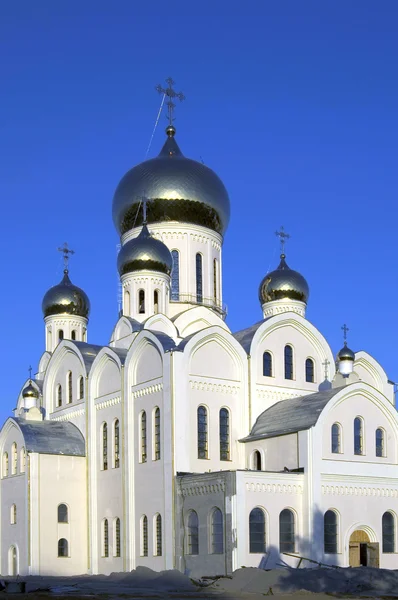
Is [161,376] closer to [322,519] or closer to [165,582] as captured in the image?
[322,519]

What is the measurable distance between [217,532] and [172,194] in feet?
44.3

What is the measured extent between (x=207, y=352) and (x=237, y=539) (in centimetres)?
610

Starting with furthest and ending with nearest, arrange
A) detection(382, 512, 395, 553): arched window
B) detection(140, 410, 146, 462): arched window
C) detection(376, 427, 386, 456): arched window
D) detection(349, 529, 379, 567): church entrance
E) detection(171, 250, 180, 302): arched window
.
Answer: detection(171, 250, 180, 302): arched window → detection(140, 410, 146, 462): arched window → detection(376, 427, 386, 456): arched window → detection(382, 512, 395, 553): arched window → detection(349, 529, 379, 567): church entrance

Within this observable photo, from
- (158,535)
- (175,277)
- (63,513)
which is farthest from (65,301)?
(158,535)

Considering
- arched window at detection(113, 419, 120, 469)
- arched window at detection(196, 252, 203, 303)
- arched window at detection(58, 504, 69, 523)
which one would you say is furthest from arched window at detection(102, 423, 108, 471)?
arched window at detection(196, 252, 203, 303)

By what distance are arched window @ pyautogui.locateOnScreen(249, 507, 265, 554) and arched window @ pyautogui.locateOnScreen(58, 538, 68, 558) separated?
808 centimetres

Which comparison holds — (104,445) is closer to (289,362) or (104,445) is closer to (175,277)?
(289,362)

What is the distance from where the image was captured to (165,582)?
20375 mm

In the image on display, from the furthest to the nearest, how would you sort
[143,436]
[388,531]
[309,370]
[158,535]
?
[309,370], [143,436], [388,531], [158,535]

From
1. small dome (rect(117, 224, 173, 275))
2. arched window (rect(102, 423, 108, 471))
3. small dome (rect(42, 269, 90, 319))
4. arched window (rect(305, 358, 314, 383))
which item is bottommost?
arched window (rect(102, 423, 108, 471))

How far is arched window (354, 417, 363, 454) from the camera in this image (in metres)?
26.9

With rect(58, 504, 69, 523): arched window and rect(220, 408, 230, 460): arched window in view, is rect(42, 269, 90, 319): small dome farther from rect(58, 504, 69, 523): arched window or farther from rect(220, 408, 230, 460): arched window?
rect(220, 408, 230, 460): arched window

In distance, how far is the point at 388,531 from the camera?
2677 centimetres

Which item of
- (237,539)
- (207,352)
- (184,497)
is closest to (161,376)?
(207,352)
